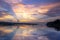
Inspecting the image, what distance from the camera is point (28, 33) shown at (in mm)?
1459

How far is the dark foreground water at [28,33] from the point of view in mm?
1430

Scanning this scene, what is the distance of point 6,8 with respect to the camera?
152 cm

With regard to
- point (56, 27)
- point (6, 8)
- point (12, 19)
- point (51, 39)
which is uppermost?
point (6, 8)

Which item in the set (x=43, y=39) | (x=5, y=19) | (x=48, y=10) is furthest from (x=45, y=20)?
(x=5, y=19)

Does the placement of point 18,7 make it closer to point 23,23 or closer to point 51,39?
point 23,23

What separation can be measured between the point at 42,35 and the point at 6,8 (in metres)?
0.49

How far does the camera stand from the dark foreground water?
1430mm

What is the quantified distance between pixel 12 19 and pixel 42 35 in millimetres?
375

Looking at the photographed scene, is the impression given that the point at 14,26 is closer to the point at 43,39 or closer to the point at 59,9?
the point at 43,39

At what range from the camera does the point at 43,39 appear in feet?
4.64

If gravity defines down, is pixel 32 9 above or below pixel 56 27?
above

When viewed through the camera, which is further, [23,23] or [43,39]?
[23,23]

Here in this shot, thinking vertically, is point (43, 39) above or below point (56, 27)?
below

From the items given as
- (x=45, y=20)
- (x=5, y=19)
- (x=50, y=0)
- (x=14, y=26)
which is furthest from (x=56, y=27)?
(x=5, y=19)
